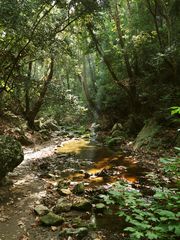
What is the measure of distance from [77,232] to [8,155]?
3534 millimetres

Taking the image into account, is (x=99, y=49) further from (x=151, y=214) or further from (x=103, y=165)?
(x=151, y=214)

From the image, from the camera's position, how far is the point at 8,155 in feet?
25.7

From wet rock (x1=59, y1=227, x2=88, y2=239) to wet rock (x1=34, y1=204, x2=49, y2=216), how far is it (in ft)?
3.23

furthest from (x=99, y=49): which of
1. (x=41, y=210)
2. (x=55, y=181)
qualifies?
(x=41, y=210)

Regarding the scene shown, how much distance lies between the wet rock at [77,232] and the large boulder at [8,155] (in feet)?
9.70

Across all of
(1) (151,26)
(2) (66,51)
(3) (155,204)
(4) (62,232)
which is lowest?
(4) (62,232)

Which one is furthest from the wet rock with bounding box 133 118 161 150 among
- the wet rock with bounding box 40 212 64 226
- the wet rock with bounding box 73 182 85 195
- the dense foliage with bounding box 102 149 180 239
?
the dense foliage with bounding box 102 149 180 239

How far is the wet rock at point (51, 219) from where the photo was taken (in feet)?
18.5

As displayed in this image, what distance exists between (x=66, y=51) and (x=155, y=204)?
32.3ft

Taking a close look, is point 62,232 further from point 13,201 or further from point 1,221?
point 13,201

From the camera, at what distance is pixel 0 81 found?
1120 cm

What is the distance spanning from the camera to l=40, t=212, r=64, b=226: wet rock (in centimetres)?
564

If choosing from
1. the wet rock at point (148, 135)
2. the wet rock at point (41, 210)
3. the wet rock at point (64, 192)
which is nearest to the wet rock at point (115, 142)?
the wet rock at point (148, 135)

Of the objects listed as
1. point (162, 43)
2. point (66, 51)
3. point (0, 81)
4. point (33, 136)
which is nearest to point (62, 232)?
point (0, 81)
